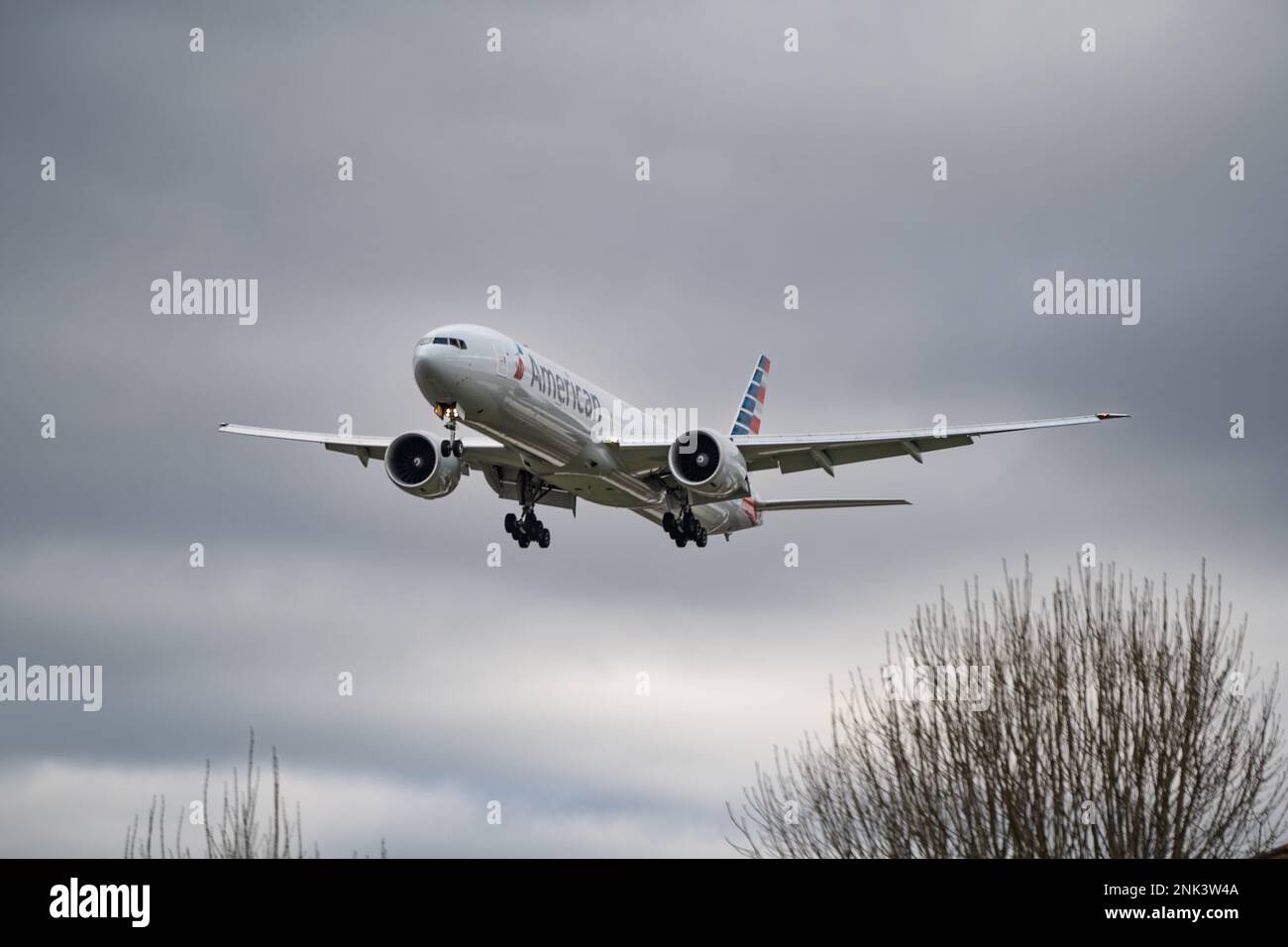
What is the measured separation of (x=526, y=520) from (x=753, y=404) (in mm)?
15319

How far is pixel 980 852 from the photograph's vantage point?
30.5m

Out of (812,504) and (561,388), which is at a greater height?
(561,388)

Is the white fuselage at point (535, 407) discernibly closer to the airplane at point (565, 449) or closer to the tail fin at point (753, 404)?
the airplane at point (565, 449)

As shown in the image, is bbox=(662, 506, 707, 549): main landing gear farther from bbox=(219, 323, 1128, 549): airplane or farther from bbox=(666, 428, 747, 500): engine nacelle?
bbox=(666, 428, 747, 500): engine nacelle

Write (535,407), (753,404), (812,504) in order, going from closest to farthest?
(535,407) < (812,504) < (753,404)

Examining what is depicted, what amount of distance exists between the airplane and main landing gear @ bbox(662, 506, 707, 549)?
0.04m

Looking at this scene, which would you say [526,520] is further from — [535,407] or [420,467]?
[535,407]

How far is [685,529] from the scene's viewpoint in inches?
1813

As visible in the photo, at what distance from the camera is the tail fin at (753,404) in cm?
5869

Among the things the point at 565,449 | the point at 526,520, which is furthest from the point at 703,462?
the point at 526,520

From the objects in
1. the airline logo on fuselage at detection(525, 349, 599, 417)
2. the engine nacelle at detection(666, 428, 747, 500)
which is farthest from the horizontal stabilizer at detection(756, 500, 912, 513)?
the airline logo on fuselage at detection(525, 349, 599, 417)

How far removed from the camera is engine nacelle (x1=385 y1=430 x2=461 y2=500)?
4356 cm
